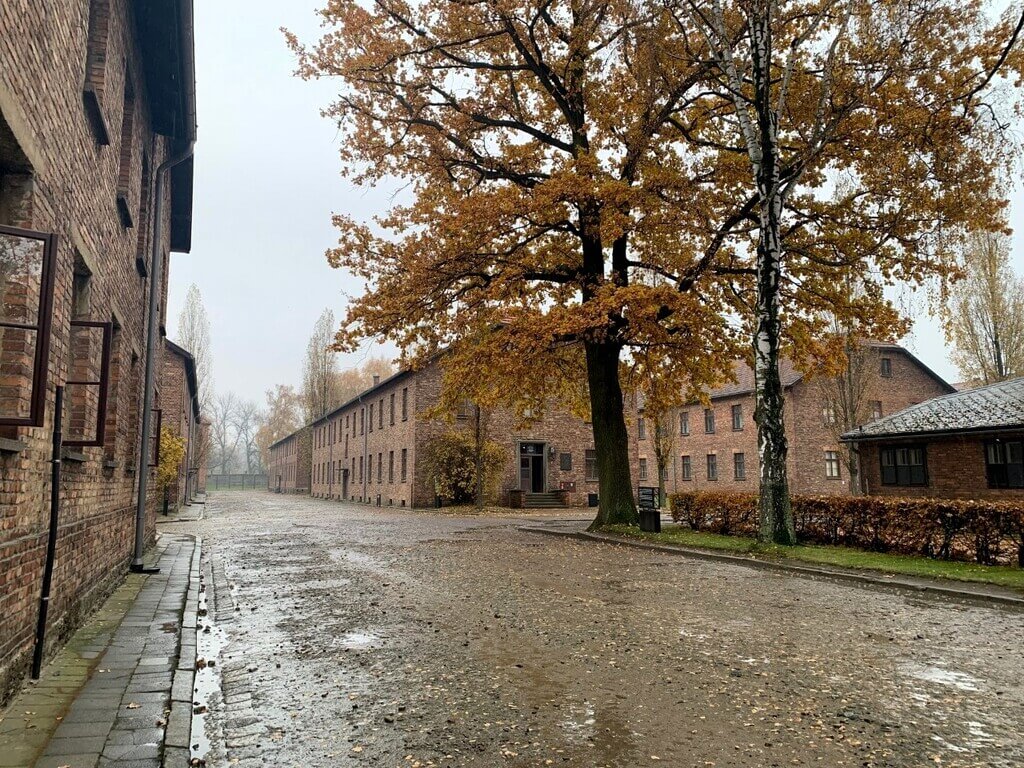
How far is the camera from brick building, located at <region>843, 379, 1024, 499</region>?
19297 millimetres

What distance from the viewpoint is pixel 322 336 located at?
56.5 m

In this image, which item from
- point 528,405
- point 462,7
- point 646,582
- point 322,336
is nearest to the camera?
point 646,582

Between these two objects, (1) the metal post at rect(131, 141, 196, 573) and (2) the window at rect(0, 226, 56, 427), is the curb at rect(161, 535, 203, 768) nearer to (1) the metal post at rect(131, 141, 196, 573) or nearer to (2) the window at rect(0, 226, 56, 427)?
(2) the window at rect(0, 226, 56, 427)

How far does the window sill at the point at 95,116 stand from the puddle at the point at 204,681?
15.7ft

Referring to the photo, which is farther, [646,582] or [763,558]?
[763,558]

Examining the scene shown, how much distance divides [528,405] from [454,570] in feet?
33.2

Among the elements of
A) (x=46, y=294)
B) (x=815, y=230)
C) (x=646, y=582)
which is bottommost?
(x=646, y=582)

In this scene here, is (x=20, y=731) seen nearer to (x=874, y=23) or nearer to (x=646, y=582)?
(x=646, y=582)

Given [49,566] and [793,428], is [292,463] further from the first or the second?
Result: [49,566]

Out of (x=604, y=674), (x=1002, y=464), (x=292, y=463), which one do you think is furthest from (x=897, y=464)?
(x=292, y=463)

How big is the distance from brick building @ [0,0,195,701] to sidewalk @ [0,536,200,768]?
0.26 m

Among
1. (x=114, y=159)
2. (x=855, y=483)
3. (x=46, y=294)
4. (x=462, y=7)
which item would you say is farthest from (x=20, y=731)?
(x=855, y=483)

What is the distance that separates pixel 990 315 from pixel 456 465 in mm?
25542

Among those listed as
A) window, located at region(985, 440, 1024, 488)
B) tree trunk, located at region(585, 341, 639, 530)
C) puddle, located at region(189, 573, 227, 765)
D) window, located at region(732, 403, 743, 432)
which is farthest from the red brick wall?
puddle, located at region(189, 573, 227, 765)
